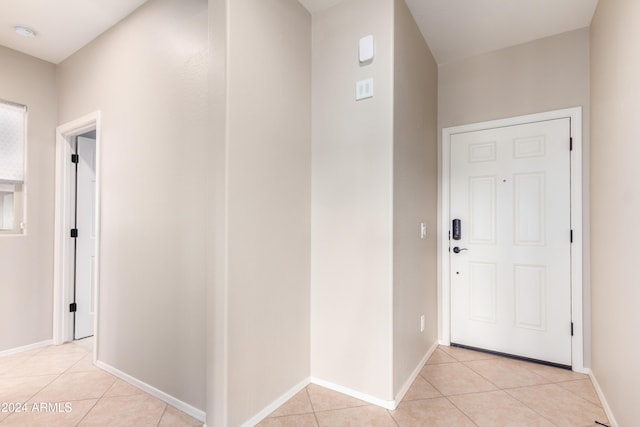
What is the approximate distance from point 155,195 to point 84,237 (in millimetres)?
1638

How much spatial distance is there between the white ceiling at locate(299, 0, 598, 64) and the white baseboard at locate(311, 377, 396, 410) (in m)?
2.63

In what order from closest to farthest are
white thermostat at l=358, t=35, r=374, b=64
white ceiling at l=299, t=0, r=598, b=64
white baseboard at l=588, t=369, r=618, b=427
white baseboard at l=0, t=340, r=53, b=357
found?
white baseboard at l=588, t=369, r=618, b=427 → white thermostat at l=358, t=35, r=374, b=64 → white ceiling at l=299, t=0, r=598, b=64 → white baseboard at l=0, t=340, r=53, b=357

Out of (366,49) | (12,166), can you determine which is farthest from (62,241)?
(366,49)

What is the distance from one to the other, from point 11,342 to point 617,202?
185 inches

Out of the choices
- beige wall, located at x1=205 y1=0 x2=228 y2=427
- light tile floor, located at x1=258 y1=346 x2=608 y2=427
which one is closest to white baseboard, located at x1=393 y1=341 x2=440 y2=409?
light tile floor, located at x1=258 y1=346 x2=608 y2=427

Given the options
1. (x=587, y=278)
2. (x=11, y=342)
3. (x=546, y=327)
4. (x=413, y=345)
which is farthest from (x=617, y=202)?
(x=11, y=342)

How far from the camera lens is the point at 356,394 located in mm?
2047

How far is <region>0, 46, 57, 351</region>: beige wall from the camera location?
110 inches

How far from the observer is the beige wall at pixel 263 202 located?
165 cm

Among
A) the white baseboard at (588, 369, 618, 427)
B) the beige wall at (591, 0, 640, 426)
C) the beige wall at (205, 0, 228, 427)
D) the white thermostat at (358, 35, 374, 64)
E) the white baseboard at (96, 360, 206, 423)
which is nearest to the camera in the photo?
the beige wall at (591, 0, 640, 426)

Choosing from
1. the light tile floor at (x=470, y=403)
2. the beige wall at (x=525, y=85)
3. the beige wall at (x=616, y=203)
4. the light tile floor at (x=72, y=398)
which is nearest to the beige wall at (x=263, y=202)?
the light tile floor at (x=470, y=403)

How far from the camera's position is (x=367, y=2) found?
205cm

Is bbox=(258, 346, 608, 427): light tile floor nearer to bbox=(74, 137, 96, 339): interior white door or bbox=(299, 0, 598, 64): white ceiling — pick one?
bbox=(74, 137, 96, 339): interior white door

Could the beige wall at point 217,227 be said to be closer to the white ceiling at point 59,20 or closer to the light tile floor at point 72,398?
the light tile floor at point 72,398
